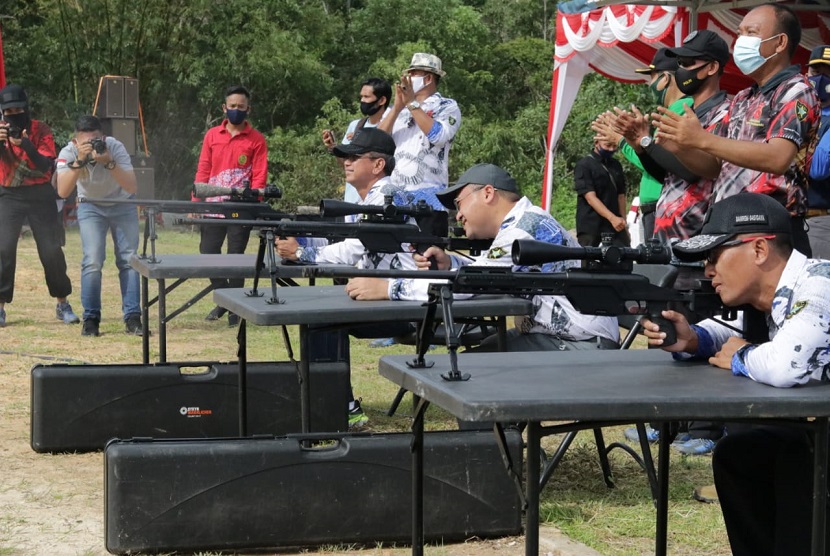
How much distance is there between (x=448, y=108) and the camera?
7840mm

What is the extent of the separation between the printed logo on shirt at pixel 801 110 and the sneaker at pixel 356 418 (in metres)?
3.02

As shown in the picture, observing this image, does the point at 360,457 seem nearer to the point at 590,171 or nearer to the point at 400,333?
the point at 400,333

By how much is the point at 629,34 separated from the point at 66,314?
6.85 meters

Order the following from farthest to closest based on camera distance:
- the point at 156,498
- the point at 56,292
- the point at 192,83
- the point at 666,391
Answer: the point at 192,83
the point at 56,292
the point at 156,498
the point at 666,391

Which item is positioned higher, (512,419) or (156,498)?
(512,419)

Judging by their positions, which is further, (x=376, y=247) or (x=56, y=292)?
(x=56, y=292)

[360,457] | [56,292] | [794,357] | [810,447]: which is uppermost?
[794,357]

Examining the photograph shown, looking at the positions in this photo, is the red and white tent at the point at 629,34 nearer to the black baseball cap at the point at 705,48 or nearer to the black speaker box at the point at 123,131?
the black baseball cap at the point at 705,48

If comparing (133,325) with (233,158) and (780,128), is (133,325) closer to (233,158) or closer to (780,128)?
(233,158)

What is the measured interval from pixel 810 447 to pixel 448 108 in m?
5.20

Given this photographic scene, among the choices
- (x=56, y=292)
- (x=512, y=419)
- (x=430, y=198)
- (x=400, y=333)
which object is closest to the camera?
(x=512, y=419)

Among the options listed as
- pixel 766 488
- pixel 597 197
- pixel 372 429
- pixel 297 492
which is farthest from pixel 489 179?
pixel 597 197

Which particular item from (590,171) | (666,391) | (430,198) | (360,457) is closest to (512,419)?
(666,391)

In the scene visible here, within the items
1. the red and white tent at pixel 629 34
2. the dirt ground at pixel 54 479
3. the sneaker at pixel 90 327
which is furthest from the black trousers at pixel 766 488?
the red and white tent at pixel 629 34
